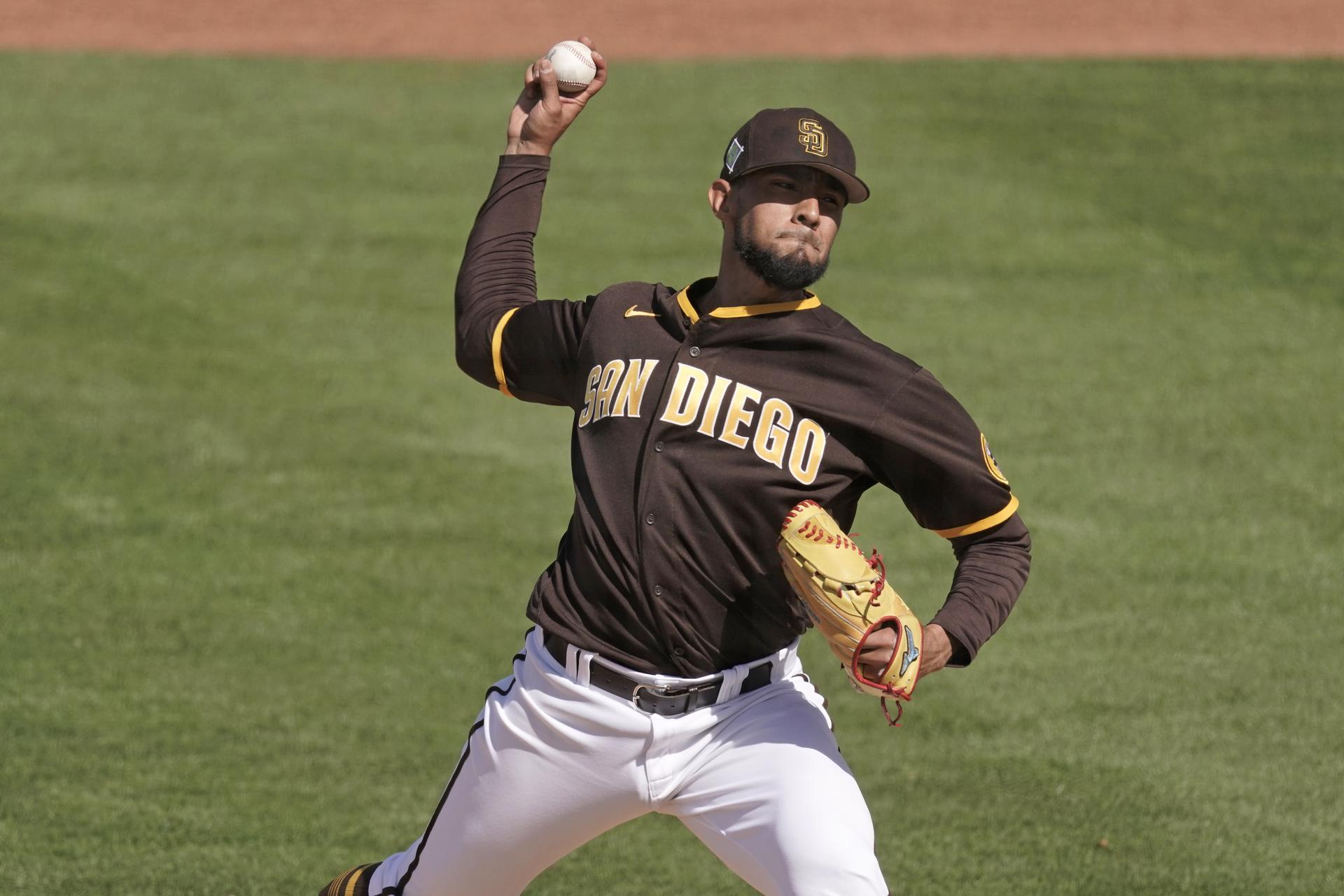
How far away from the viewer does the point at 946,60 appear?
16.4m

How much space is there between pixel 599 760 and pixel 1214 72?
44.7ft

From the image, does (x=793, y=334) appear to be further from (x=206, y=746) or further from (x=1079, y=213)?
(x=1079, y=213)

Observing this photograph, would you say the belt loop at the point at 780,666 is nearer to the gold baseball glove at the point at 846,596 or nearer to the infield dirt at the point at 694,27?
the gold baseball glove at the point at 846,596

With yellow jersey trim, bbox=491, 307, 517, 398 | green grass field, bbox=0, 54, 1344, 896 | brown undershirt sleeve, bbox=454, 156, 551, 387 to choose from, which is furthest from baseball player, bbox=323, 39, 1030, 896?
green grass field, bbox=0, 54, 1344, 896

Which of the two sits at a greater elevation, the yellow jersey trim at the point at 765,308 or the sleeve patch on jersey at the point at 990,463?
the yellow jersey trim at the point at 765,308

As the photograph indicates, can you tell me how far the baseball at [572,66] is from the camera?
443 centimetres

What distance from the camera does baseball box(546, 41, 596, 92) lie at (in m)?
4.43

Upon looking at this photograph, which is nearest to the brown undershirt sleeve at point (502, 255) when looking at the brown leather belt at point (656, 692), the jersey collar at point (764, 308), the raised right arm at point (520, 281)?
the raised right arm at point (520, 281)

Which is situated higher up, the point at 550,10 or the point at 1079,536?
the point at 550,10

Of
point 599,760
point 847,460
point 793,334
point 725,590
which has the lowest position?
point 599,760

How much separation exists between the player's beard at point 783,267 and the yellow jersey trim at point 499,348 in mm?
716

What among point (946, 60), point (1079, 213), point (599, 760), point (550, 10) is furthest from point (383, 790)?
point (550, 10)

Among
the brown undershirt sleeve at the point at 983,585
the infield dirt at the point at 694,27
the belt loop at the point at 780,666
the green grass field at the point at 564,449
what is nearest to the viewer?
the brown undershirt sleeve at the point at 983,585

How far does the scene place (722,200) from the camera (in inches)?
161
